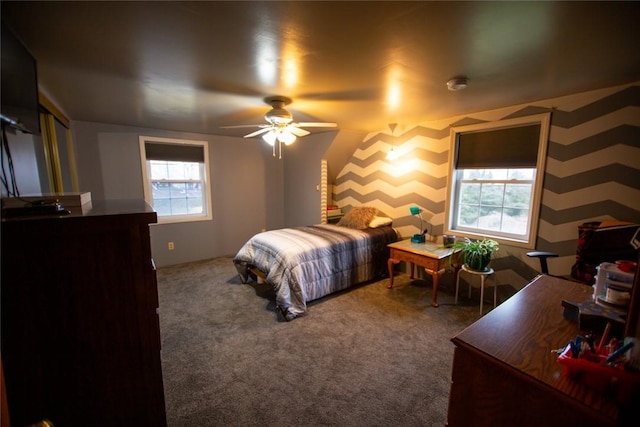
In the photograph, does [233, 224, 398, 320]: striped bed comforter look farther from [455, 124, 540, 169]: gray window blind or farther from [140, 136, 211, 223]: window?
[140, 136, 211, 223]: window

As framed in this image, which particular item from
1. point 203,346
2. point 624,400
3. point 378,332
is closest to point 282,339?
point 203,346

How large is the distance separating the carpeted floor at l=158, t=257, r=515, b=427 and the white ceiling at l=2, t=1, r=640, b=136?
6.97 ft

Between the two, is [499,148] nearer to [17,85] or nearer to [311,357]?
[311,357]

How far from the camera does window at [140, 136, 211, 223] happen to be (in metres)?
3.90

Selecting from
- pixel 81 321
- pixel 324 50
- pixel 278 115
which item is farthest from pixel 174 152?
pixel 81 321

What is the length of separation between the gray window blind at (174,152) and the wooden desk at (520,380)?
4.35 metres

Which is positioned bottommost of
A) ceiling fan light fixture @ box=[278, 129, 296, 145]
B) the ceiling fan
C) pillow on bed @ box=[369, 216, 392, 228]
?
pillow on bed @ box=[369, 216, 392, 228]

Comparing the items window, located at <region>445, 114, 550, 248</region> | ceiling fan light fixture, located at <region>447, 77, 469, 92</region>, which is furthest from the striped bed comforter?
ceiling fan light fixture, located at <region>447, 77, 469, 92</region>

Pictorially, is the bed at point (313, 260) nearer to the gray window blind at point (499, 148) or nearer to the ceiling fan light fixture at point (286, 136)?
the ceiling fan light fixture at point (286, 136)

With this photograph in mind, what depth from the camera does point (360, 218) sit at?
391 centimetres

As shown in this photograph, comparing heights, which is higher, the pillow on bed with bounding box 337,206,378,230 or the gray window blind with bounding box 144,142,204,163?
the gray window blind with bounding box 144,142,204,163

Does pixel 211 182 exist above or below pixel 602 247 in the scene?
above

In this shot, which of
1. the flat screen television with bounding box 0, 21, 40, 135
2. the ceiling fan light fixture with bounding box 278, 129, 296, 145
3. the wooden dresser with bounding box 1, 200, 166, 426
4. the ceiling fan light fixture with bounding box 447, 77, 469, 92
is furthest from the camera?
the ceiling fan light fixture with bounding box 278, 129, 296, 145

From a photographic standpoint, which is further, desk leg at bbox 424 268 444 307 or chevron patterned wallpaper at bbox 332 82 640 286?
desk leg at bbox 424 268 444 307
